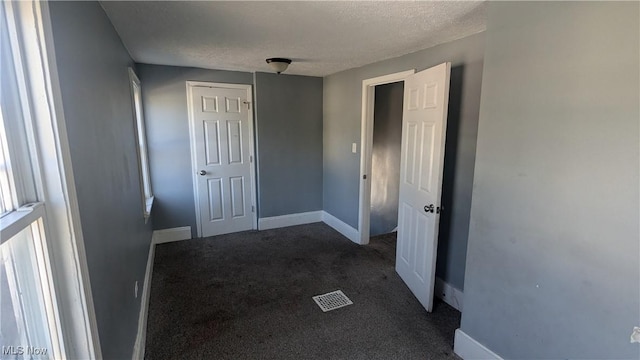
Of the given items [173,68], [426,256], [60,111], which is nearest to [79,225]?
[60,111]

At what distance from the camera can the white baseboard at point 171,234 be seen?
3973 mm

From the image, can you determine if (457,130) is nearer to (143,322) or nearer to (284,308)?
(284,308)

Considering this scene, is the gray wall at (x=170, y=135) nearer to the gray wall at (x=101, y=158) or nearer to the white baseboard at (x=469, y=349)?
the gray wall at (x=101, y=158)

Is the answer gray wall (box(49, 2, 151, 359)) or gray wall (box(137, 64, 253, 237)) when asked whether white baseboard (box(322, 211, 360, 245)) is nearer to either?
gray wall (box(137, 64, 253, 237))

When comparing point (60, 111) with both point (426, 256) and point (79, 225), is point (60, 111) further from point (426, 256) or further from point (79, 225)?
point (426, 256)

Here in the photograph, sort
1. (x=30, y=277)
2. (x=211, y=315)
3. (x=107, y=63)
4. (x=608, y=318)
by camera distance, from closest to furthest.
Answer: (x=30, y=277)
(x=608, y=318)
(x=107, y=63)
(x=211, y=315)

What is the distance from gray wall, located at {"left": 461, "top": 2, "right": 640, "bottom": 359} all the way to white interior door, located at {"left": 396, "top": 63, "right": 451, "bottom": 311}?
54cm

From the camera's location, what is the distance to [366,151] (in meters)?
3.80

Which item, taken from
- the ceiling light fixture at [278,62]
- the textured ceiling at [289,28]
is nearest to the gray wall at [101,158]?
the textured ceiling at [289,28]

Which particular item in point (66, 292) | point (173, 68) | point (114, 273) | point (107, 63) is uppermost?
point (173, 68)

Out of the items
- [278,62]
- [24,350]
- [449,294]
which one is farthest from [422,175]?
[24,350]

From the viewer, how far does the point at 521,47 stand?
5.30 feet

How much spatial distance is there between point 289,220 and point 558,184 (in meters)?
3.61

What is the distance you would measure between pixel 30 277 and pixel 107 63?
→ 1.36 metres
